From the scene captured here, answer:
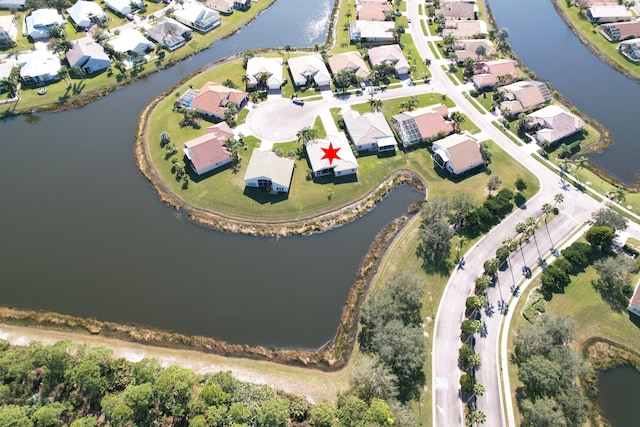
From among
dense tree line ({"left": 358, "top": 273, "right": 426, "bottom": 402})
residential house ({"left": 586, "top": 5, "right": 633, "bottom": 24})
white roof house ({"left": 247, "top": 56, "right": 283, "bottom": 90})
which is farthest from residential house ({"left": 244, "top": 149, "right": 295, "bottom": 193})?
residential house ({"left": 586, "top": 5, "right": 633, "bottom": 24})

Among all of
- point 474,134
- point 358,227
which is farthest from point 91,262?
point 474,134

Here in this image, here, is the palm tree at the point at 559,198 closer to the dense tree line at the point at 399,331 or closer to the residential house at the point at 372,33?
the dense tree line at the point at 399,331

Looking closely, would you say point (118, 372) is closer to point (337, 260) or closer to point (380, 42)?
point (337, 260)

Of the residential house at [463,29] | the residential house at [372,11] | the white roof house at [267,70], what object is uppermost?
the residential house at [463,29]

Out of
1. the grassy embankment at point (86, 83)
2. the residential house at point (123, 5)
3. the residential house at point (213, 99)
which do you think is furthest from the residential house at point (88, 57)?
the residential house at point (213, 99)

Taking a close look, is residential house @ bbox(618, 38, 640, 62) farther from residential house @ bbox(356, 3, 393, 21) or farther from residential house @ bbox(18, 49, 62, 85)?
residential house @ bbox(18, 49, 62, 85)

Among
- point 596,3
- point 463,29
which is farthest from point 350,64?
point 596,3
